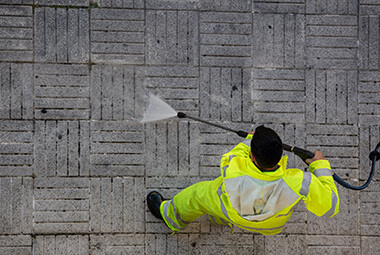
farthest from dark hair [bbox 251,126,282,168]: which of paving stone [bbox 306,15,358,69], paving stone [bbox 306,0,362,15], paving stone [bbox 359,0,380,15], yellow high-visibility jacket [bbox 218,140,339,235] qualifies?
paving stone [bbox 359,0,380,15]

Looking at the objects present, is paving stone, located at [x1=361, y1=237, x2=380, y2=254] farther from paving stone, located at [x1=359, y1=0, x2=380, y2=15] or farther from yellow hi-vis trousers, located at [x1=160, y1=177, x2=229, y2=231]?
paving stone, located at [x1=359, y1=0, x2=380, y2=15]

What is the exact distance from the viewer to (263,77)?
4457 mm

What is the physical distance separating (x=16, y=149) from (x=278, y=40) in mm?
3668

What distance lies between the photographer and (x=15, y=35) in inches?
170

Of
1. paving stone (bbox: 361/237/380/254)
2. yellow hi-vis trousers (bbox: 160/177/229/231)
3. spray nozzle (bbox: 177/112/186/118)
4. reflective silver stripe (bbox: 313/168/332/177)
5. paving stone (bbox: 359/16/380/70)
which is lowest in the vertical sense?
paving stone (bbox: 361/237/380/254)

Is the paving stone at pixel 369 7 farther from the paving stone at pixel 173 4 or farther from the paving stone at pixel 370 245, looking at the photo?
the paving stone at pixel 370 245

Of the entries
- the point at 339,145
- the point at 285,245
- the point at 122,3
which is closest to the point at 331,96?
the point at 339,145

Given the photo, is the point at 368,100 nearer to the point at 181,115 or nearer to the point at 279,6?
the point at 279,6

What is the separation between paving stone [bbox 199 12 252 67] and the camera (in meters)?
4.43

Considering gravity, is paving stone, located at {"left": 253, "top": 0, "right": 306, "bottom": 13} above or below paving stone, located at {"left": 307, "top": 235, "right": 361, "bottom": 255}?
above

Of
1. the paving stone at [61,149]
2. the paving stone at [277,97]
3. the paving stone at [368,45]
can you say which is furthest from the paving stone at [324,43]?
the paving stone at [61,149]

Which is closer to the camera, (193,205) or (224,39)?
(193,205)

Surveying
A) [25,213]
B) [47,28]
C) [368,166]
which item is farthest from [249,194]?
[47,28]

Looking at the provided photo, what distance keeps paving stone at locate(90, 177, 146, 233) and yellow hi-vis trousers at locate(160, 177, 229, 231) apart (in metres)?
0.47
